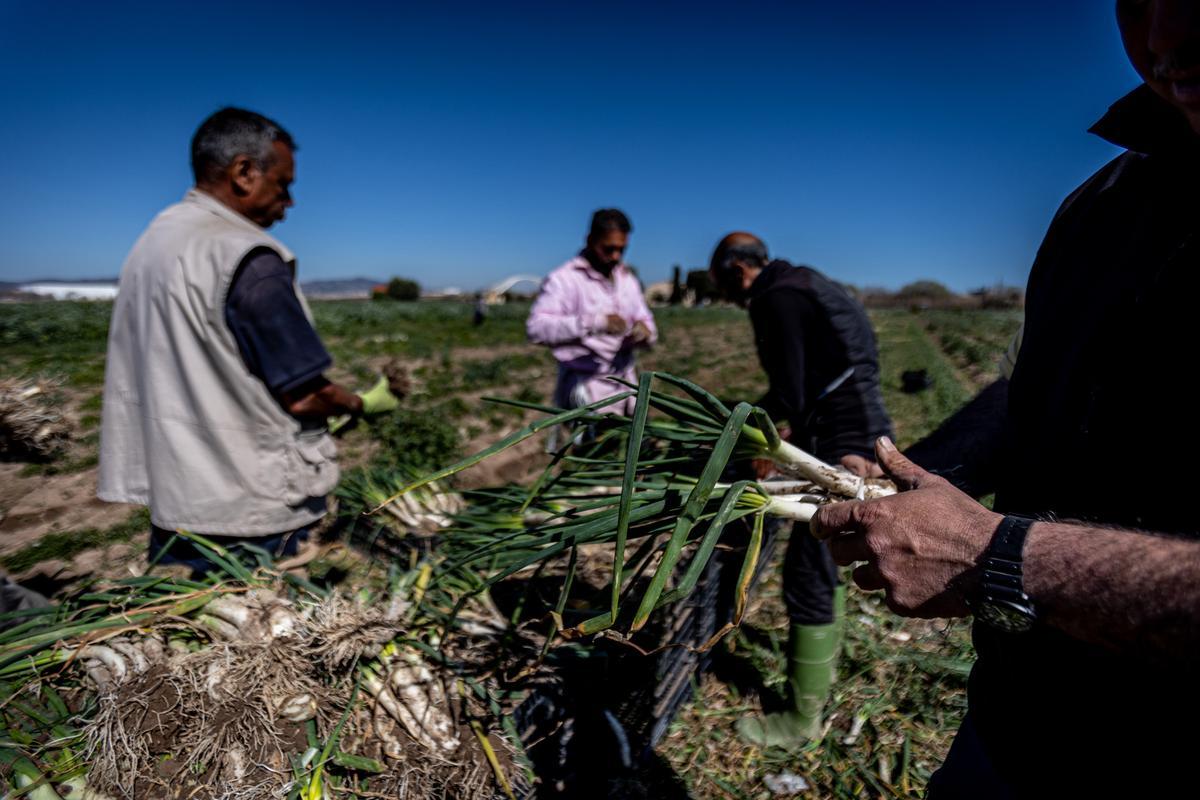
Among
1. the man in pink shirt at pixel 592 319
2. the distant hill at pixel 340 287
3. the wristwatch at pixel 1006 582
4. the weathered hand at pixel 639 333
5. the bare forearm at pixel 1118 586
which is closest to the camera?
the bare forearm at pixel 1118 586

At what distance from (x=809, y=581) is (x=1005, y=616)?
1433 millimetres

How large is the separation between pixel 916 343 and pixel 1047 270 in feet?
67.1

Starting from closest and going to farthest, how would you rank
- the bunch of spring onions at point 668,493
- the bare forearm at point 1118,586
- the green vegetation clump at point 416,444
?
the bare forearm at point 1118,586 < the bunch of spring onions at point 668,493 < the green vegetation clump at point 416,444

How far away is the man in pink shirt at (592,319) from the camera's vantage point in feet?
10.8

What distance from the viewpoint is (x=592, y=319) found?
3303 millimetres

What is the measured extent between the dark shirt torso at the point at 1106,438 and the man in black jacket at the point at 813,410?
3.47ft

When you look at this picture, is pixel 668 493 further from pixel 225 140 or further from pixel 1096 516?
pixel 225 140

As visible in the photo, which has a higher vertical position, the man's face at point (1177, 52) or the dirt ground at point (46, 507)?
the man's face at point (1177, 52)

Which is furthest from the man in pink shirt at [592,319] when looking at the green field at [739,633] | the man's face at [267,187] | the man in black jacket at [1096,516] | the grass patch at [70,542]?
the grass patch at [70,542]

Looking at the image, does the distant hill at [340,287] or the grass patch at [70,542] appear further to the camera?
the distant hill at [340,287]

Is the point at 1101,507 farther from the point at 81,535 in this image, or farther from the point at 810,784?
the point at 81,535

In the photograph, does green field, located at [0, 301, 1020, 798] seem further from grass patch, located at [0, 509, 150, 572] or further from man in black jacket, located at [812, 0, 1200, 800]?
man in black jacket, located at [812, 0, 1200, 800]

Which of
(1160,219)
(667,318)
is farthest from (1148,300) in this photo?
(667,318)

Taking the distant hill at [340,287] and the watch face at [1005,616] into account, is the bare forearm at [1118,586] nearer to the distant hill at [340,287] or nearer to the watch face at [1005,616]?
the watch face at [1005,616]
